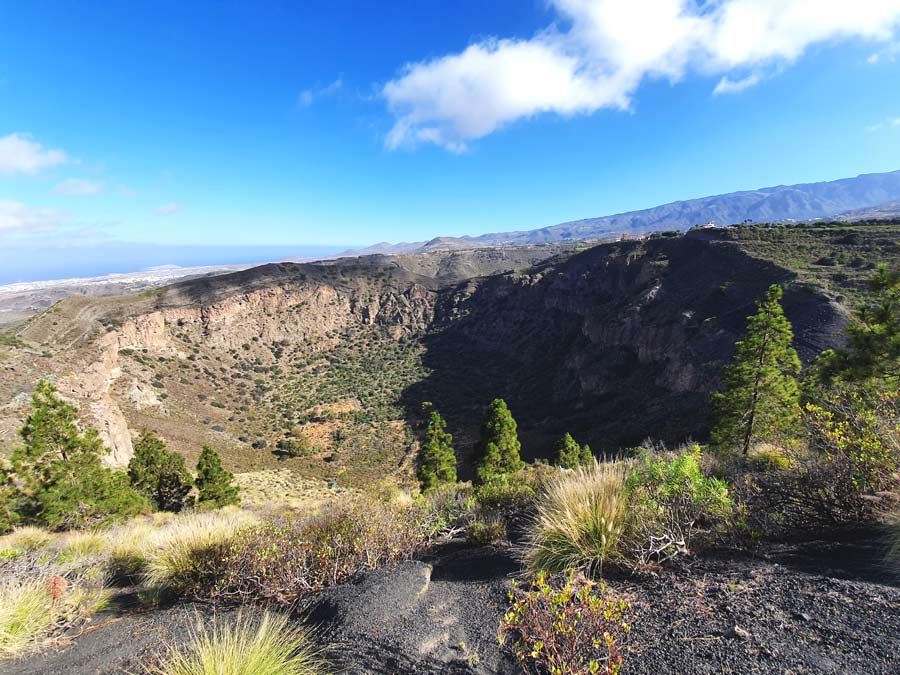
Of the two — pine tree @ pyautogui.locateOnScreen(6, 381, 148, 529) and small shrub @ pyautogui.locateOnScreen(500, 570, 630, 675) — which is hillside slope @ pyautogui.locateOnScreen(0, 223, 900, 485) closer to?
pine tree @ pyautogui.locateOnScreen(6, 381, 148, 529)

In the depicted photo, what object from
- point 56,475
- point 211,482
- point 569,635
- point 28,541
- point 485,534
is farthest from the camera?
point 211,482

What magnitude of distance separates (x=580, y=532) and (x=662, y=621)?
100cm

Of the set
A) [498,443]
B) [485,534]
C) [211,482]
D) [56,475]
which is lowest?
[498,443]

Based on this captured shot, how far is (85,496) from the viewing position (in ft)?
48.3

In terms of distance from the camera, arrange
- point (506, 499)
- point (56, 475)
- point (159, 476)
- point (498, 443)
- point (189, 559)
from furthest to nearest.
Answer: point (498, 443), point (159, 476), point (56, 475), point (506, 499), point (189, 559)

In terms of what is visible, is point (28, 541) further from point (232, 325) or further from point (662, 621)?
point (232, 325)

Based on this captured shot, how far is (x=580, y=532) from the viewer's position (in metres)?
3.98

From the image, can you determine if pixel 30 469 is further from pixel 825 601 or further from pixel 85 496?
pixel 825 601

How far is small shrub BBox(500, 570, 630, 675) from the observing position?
7.91ft

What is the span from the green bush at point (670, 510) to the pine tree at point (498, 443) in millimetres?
19539

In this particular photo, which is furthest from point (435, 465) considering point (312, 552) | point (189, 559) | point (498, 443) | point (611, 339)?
point (611, 339)

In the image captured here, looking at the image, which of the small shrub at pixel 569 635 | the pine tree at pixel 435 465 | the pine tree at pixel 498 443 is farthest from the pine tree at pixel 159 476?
the small shrub at pixel 569 635

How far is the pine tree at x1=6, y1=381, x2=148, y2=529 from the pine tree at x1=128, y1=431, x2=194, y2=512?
17.1 ft

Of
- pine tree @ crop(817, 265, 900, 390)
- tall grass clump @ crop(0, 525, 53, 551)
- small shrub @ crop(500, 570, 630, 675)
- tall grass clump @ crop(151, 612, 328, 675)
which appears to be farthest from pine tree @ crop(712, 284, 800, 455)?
tall grass clump @ crop(0, 525, 53, 551)
